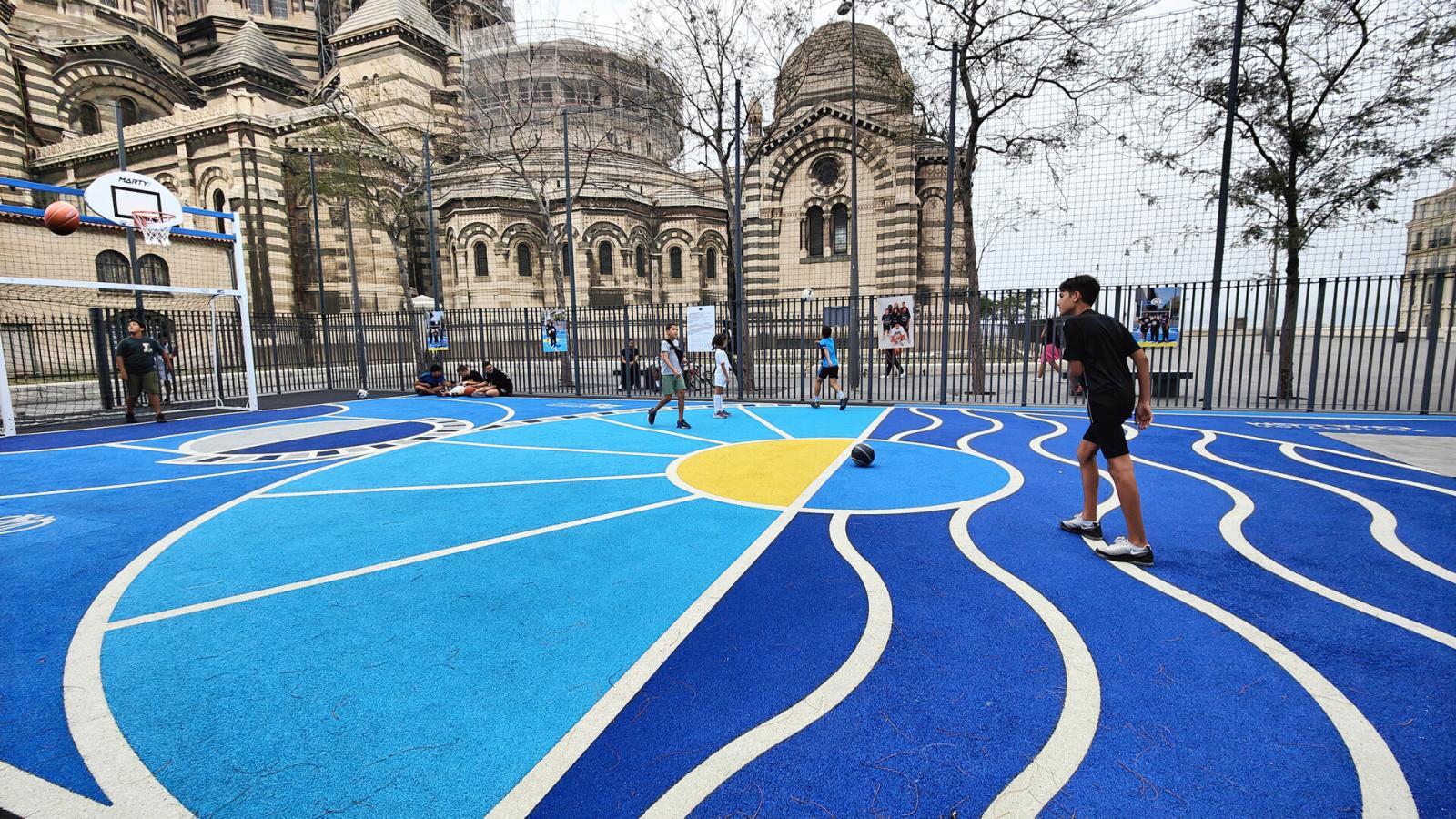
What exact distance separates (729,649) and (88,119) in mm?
52243

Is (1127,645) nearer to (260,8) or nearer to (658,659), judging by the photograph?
(658,659)

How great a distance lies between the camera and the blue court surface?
2469mm

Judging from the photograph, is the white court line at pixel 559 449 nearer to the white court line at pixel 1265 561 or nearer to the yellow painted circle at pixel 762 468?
the yellow painted circle at pixel 762 468

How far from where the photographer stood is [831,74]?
102 ft

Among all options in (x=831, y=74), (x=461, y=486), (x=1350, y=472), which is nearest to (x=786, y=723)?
(x=461, y=486)

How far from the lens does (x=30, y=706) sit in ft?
9.92

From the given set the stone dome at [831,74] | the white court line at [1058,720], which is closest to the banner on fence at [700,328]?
the stone dome at [831,74]

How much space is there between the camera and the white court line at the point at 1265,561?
3.60m

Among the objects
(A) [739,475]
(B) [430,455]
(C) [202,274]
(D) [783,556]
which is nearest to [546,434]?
(B) [430,455]

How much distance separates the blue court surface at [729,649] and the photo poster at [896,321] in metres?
7.94

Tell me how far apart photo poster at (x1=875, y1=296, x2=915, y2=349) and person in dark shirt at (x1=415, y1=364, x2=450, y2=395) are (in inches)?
524

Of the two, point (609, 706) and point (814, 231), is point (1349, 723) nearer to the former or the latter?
point (609, 706)

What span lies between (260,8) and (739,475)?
6252cm

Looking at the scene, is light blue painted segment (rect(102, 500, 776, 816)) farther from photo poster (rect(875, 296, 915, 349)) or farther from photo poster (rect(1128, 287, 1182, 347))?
photo poster (rect(1128, 287, 1182, 347))
